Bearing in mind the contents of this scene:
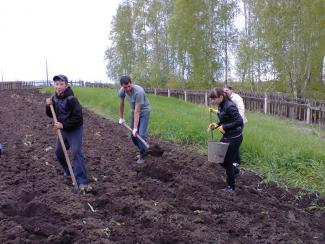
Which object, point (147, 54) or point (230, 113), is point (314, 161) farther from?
point (147, 54)

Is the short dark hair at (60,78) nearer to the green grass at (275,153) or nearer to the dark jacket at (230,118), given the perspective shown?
the dark jacket at (230,118)

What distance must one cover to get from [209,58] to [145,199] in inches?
1055

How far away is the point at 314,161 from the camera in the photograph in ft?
24.6

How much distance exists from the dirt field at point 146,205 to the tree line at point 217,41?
15830mm

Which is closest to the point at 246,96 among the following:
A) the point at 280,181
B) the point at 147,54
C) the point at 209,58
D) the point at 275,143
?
the point at 209,58

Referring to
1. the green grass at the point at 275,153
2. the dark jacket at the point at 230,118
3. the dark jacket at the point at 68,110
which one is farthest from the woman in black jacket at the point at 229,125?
the dark jacket at the point at 68,110

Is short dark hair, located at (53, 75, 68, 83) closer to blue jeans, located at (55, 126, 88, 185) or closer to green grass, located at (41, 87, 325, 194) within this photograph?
blue jeans, located at (55, 126, 88, 185)

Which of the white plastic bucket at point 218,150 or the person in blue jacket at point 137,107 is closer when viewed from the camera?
the white plastic bucket at point 218,150

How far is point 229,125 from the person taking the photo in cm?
612

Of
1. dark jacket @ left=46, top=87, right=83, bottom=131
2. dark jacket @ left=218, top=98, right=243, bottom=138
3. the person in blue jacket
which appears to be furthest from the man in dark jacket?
dark jacket @ left=218, top=98, right=243, bottom=138

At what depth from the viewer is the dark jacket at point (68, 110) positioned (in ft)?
18.9

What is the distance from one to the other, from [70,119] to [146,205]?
4.96 feet

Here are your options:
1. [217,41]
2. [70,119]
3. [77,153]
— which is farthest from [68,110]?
[217,41]

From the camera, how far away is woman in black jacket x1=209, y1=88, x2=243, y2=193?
20.0 feet
